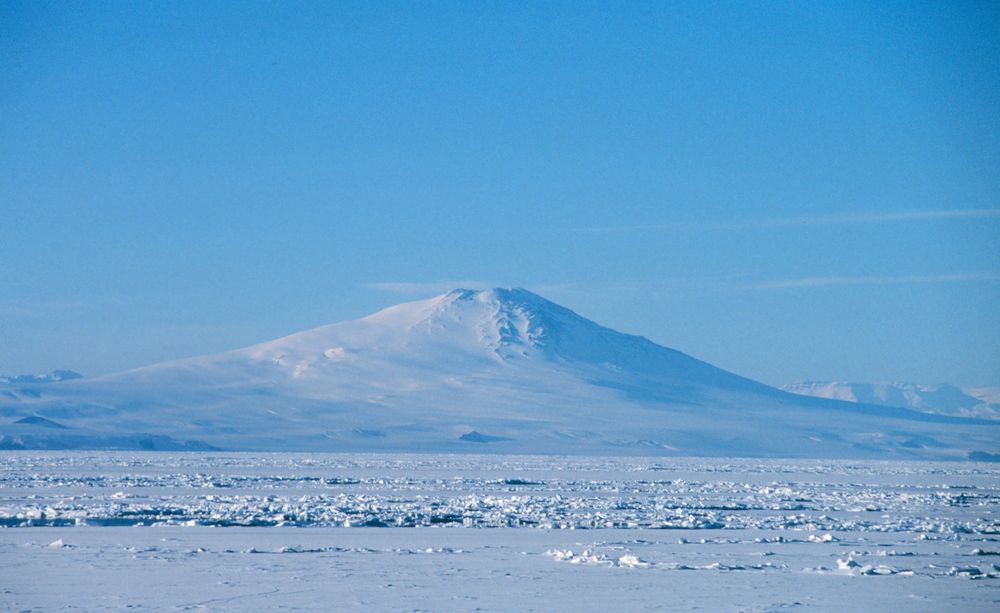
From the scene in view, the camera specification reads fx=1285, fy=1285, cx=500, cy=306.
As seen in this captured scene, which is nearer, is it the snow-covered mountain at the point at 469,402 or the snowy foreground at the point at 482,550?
the snowy foreground at the point at 482,550

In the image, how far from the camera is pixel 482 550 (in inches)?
760

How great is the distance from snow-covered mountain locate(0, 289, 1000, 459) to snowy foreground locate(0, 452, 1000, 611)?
79.0 m

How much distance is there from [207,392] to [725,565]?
134302 mm

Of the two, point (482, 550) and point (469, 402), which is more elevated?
point (469, 402)

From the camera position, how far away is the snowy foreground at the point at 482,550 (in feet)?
48.5

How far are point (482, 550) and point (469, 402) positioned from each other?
406ft

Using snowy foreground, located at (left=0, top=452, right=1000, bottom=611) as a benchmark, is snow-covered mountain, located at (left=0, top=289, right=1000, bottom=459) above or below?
above

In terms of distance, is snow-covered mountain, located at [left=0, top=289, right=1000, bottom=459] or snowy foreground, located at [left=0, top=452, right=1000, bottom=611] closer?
snowy foreground, located at [left=0, top=452, right=1000, bottom=611]

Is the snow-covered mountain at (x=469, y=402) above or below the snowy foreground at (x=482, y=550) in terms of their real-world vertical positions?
above

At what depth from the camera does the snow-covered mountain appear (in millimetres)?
120188

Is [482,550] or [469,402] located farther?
[469,402]

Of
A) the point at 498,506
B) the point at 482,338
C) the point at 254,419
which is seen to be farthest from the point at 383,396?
the point at 498,506

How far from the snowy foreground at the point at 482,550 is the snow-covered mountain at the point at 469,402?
79.0m

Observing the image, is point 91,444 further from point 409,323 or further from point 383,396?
point 409,323
